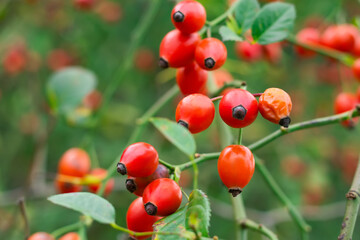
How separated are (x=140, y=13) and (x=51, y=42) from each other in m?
0.77

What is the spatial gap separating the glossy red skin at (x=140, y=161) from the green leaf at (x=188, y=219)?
4.4 inches

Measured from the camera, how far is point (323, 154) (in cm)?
312

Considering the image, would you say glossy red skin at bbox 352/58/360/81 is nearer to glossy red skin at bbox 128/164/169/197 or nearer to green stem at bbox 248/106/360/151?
green stem at bbox 248/106/360/151

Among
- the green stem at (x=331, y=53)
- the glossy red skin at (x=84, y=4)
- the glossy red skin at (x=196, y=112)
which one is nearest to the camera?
the glossy red skin at (x=196, y=112)

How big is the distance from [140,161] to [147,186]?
→ 61 millimetres

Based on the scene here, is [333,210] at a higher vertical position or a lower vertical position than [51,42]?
lower

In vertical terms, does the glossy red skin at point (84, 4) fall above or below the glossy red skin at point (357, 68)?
above

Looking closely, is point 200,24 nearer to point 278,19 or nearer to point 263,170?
point 278,19

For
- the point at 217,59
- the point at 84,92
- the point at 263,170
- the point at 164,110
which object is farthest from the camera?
the point at 164,110

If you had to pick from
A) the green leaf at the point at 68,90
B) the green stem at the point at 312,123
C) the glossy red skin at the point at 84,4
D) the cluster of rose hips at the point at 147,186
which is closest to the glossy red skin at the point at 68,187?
the green leaf at the point at 68,90

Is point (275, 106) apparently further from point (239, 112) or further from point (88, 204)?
point (88, 204)

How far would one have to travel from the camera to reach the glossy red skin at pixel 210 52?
39.8 inches

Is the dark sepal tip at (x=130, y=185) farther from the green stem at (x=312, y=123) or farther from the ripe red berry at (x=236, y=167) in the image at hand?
the green stem at (x=312, y=123)

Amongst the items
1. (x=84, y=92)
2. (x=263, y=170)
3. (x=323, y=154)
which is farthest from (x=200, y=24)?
(x=323, y=154)
